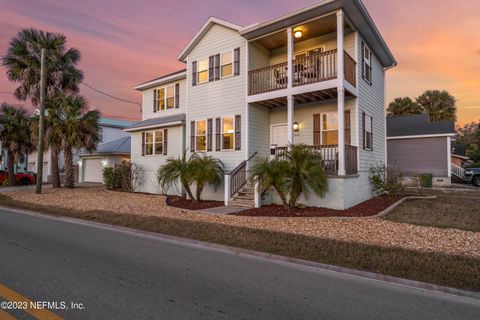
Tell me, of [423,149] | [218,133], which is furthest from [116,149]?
[423,149]

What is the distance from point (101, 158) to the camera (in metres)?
28.1

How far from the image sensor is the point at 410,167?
2319 cm

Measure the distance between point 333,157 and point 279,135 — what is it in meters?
3.83

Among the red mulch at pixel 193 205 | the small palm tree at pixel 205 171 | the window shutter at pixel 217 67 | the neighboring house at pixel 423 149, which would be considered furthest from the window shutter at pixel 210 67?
the neighboring house at pixel 423 149

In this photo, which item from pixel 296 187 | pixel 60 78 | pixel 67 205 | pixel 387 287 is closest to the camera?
pixel 387 287

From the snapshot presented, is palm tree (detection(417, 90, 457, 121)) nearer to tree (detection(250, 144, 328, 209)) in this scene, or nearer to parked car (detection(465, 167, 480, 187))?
parked car (detection(465, 167, 480, 187))

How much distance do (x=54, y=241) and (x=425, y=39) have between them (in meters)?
21.0

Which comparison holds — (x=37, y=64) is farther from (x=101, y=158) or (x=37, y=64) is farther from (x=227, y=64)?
(x=227, y=64)

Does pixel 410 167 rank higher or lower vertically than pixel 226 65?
lower

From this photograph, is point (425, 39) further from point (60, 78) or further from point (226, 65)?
point (60, 78)

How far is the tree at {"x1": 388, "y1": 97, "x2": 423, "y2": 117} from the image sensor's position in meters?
37.2

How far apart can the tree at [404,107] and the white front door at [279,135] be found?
28601 mm

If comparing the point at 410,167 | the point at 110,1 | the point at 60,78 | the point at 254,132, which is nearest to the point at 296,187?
the point at 254,132

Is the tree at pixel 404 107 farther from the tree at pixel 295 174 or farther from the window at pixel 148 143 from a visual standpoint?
the tree at pixel 295 174
